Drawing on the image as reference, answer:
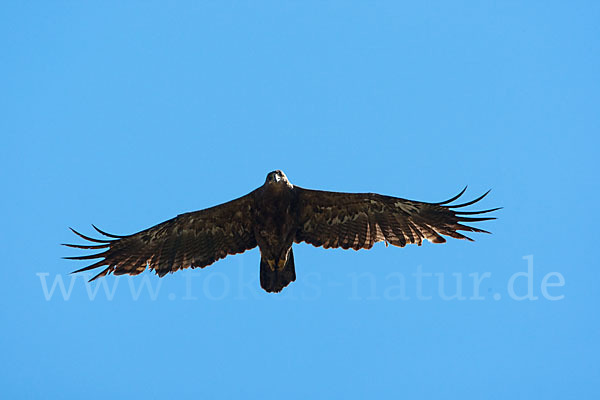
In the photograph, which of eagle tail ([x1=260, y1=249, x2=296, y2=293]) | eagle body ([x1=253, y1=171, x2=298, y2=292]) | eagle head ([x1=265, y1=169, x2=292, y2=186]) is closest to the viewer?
eagle head ([x1=265, y1=169, x2=292, y2=186])

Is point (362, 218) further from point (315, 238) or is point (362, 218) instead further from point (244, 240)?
point (244, 240)

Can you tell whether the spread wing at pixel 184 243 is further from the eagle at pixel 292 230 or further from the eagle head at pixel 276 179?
the eagle head at pixel 276 179

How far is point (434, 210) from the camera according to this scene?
11234 millimetres

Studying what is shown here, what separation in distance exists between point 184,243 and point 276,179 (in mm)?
1918

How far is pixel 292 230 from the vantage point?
11055 mm

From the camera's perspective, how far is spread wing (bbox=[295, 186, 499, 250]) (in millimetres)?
11172

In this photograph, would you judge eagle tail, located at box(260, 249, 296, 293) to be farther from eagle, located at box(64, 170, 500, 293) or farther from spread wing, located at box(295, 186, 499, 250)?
spread wing, located at box(295, 186, 499, 250)

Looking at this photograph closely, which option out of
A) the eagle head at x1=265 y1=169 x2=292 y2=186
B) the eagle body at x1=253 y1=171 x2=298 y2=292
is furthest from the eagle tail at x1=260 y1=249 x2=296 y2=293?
the eagle head at x1=265 y1=169 x2=292 y2=186

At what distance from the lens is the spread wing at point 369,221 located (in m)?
11.2

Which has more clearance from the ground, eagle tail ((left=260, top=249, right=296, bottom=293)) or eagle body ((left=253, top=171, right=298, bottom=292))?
eagle body ((left=253, top=171, right=298, bottom=292))

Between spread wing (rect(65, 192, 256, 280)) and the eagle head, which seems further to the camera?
spread wing (rect(65, 192, 256, 280))

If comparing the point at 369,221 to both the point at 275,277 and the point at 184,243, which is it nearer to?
the point at 275,277

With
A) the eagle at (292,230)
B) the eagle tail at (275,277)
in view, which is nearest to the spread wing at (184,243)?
the eagle at (292,230)

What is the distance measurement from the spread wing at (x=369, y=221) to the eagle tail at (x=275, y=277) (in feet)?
2.07
